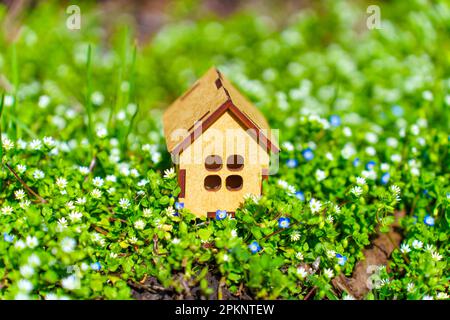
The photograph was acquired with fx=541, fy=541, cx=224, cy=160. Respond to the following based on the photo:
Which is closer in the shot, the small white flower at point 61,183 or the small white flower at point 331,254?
the small white flower at point 331,254

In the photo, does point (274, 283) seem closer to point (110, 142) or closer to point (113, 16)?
point (110, 142)

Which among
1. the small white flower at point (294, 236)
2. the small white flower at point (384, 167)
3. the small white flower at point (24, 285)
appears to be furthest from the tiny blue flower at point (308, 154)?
the small white flower at point (24, 285)

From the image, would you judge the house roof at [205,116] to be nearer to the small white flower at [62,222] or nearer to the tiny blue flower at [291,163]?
the tiny blue flower at [291,163]

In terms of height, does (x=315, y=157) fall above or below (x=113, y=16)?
below

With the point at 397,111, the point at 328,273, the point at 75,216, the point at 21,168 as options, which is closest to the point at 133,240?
the point at 75,216

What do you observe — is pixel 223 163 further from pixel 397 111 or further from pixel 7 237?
pixel 397 111

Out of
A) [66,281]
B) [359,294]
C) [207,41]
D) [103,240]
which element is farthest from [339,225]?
[207,41]
